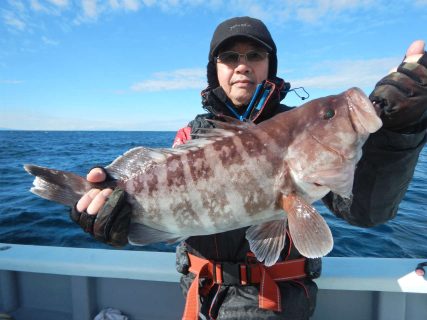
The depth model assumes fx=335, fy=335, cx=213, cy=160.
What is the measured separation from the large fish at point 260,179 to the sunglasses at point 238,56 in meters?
0.96

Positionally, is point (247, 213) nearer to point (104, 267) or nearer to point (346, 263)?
point (346, 263)

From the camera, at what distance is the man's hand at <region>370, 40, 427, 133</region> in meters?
2.18

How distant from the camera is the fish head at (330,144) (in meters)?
2.42

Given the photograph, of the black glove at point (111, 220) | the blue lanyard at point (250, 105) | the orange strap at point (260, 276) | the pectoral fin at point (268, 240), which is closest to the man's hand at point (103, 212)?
the black glove at point (111, 220)

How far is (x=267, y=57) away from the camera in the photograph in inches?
139

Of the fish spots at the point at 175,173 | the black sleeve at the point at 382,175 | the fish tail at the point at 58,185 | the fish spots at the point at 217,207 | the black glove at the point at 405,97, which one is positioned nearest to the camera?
the black glove at the point at 405,97

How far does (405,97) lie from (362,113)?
28cm

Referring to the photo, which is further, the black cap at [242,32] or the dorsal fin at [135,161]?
the black cap at [242,32]

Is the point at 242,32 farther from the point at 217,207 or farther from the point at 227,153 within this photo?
the point at 217,207

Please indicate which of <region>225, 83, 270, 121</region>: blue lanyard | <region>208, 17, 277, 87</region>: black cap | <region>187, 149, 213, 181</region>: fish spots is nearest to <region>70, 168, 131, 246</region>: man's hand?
<region>187, 149, 213, 181</region>: fish spots

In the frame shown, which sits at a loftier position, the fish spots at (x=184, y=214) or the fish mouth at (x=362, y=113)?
the fish mouth at (x=362, y=113)

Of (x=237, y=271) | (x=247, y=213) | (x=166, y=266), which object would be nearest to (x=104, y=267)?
(x=166, y=266)

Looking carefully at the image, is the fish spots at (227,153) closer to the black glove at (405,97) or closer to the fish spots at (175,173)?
the fish spots at (175,173)

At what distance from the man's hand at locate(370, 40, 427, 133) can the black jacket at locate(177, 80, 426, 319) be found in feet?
0.28
